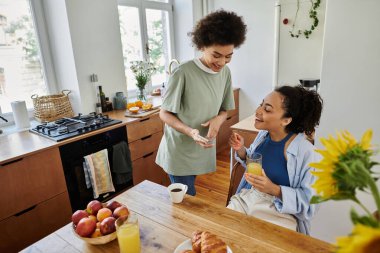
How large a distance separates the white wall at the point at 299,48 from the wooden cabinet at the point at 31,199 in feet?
9.98

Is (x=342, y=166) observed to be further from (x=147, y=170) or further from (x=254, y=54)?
(x=254, y=54)

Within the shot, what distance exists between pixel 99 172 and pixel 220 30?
1.49m

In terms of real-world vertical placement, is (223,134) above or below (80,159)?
below

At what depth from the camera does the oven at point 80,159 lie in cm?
198

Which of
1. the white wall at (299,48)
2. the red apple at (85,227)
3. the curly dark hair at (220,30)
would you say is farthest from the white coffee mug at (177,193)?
the white wall at (299,48)

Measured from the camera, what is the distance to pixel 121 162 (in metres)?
2.30

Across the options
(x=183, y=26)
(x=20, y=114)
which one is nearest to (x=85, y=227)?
(x=20, y=114)

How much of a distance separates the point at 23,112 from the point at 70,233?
1.62 metres

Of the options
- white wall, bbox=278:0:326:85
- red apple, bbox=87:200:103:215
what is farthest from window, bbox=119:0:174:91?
red apple, bbox=87:200:103:215

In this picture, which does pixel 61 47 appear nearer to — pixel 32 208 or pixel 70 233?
pixel 32 208

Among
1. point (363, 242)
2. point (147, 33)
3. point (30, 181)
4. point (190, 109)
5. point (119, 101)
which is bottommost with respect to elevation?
point (30, 181)

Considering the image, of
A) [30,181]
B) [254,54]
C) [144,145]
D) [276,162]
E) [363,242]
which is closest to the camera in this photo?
[363,242]

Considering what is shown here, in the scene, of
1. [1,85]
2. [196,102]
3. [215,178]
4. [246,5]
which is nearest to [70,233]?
[196,102]

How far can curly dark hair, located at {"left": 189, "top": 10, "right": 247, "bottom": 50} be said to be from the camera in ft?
4.55
